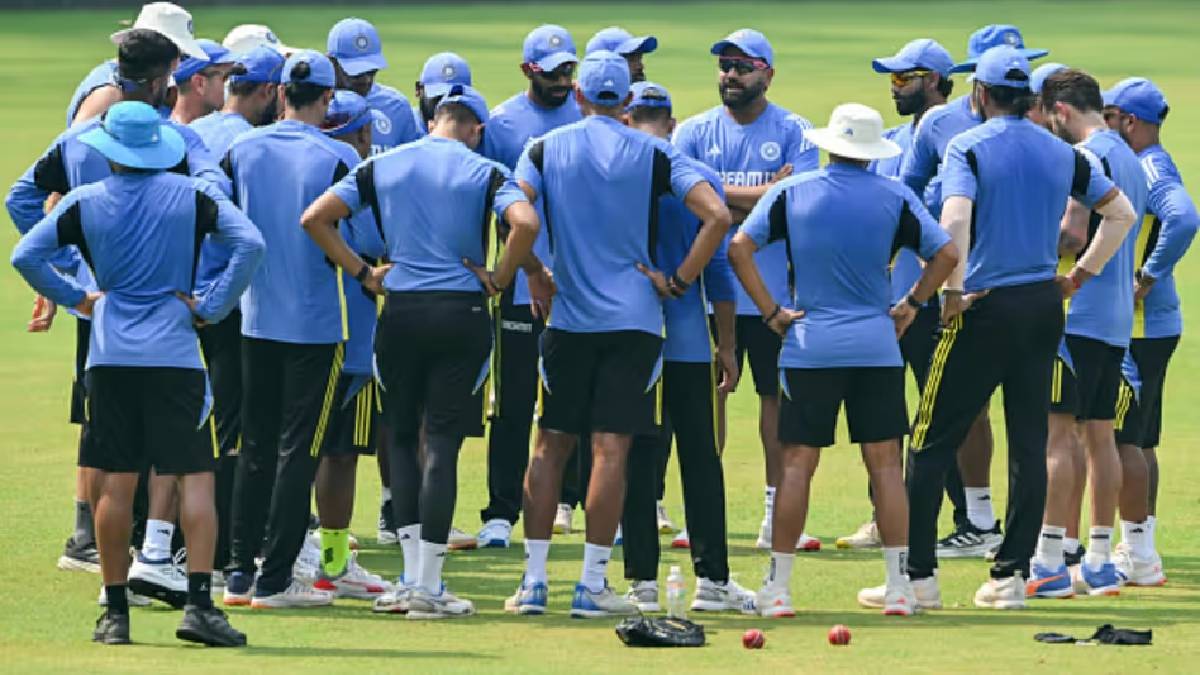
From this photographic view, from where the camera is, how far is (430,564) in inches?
398

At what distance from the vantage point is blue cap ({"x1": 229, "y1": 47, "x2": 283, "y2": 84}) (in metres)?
10.9

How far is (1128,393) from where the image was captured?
37.4 ft

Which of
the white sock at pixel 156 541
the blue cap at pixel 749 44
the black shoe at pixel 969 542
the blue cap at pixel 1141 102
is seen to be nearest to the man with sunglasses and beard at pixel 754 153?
the blue cap at pixel 749 44

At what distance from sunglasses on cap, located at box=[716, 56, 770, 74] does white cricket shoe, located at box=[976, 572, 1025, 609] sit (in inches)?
110

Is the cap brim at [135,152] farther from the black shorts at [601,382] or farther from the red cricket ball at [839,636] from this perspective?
the red cricket ball at [839,636]

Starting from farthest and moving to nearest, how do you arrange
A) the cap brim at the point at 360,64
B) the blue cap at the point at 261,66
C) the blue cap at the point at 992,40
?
the blue cap at the point at 992,40 < the cap brim at the point at 360,64 < the blue cap at the point at 261,66

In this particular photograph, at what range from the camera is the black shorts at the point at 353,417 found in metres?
10.8

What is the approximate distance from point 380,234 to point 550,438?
108 cm

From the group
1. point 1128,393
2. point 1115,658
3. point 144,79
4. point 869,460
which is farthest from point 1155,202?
point 144,79

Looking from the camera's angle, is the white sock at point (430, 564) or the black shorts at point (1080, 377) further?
the black shorts at point (1080, 377)

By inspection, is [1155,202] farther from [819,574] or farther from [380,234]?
[380,234]

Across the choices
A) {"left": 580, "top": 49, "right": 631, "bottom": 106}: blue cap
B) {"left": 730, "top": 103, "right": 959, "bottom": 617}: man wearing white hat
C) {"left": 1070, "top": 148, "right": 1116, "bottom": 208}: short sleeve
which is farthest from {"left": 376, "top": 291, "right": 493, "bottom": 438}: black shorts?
{"left": 1070, "top": 148, "right": 1116, "bottom": 208}: short sleeve

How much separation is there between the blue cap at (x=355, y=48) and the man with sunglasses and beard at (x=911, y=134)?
243cm

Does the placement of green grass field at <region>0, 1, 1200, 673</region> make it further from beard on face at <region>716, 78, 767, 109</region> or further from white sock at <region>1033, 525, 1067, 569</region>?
beard on face at <region>716, 78, 767, 109</region>
